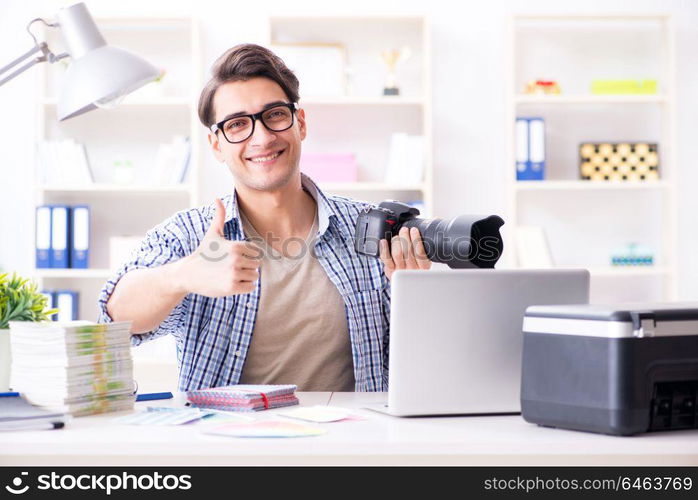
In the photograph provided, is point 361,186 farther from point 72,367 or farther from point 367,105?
point 72,367

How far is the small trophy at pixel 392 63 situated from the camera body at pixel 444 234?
1920mm

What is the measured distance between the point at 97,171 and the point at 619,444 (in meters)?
3.07

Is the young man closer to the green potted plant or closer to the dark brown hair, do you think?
the dark brown hair

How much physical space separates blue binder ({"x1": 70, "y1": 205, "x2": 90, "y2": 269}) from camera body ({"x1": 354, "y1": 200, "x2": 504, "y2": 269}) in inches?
81.8

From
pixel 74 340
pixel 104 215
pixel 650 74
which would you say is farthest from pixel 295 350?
pixel 650 74

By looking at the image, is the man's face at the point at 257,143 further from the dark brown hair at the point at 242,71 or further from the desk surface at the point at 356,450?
the desk surface at the point at 356,450

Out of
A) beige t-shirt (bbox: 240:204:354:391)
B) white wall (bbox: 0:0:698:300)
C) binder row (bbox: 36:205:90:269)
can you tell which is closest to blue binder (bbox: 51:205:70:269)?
binder row (bbox: 36:205:90:269)

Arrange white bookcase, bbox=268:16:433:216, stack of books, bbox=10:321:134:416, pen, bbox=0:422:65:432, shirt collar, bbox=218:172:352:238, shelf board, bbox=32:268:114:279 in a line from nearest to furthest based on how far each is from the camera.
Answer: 1. pen, bbox=0:422:65:432
2. stack of books, bbox=10:321:134:416
3. shirt collar, bbox=218:172:352:238
4. shelf board, bbox=32:268:114:279
5. white bookcase, bbox=268:16:433:216

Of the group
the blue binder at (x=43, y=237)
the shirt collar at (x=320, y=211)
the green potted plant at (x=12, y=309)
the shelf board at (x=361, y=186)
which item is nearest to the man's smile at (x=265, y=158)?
the shirt collar at (x=320, y=211)

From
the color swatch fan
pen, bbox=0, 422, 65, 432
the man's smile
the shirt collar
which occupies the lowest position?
pen, bbox=0, 422, 65, 432

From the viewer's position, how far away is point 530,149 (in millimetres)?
3523

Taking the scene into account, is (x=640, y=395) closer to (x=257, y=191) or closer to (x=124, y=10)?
→ (x=257, y=191)

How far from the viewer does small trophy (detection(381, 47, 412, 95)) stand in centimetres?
354

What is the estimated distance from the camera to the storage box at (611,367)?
1118mm
